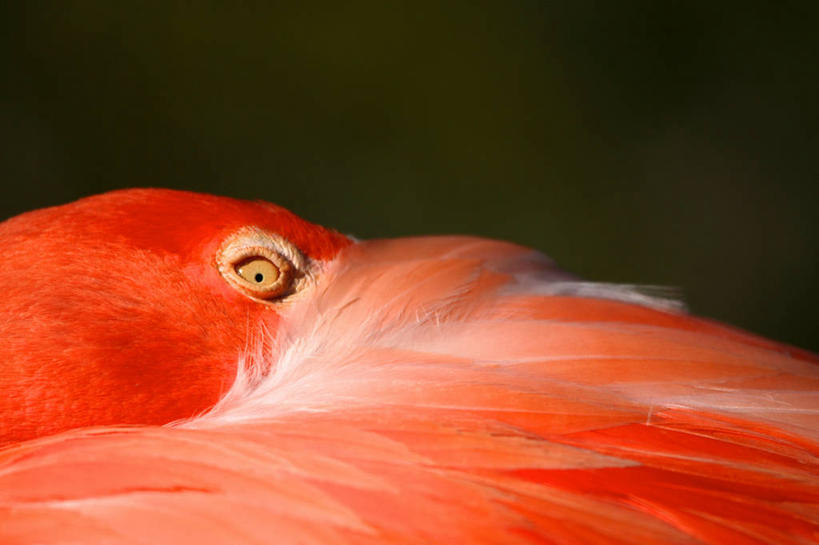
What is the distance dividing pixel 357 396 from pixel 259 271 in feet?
0.70

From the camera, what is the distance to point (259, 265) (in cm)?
85

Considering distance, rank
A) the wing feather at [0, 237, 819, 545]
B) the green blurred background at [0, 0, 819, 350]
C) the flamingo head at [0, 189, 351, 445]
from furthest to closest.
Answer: the green blurred background at [0, 0, 819, 350], the flamingo head at [0, 189, 351, 445], the wing feather at [0, 237, 819, 545]

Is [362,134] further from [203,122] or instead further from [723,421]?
[723,421]

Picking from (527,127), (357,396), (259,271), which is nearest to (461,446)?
(357,396)

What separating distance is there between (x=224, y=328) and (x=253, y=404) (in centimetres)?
11

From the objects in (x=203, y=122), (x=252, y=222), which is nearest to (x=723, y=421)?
(x=252, y=222)

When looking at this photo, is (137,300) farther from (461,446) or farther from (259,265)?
(461,446)

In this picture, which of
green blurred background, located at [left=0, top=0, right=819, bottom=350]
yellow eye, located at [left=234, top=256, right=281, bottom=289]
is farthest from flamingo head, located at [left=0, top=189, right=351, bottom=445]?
green blurred background, located at [left=0, top=0, right=819, bottom=350]

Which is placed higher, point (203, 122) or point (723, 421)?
point (203, 122)

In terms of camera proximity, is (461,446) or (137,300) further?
(137,300)

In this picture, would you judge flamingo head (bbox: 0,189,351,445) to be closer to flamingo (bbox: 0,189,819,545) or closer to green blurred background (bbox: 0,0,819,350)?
flamingo (bbox: 0,189,819,545)

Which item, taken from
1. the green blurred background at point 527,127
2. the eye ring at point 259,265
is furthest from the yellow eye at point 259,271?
the green blurred background at point 527,127

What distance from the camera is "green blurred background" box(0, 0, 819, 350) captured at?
7.31 ft

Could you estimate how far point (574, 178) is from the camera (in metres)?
2.32
